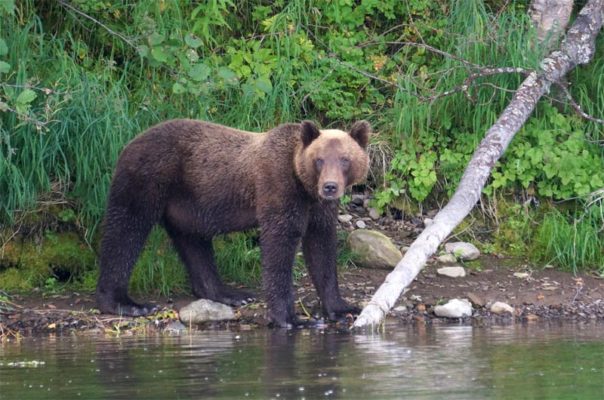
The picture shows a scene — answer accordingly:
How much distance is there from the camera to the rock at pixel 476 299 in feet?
33.3

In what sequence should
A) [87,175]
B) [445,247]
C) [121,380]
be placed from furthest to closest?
1. [445,247]
2. [87,175]
3. [121,380]

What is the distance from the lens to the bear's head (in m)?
9.40

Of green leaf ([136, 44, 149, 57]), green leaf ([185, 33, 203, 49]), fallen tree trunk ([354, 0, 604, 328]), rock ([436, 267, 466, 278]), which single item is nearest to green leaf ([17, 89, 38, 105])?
green leaf ([136, 44, 149, 57])

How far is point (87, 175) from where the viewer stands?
34.8 feet

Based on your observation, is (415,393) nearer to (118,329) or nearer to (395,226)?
(118,329)

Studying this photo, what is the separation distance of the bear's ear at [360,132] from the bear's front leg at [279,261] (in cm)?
76

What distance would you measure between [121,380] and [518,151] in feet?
17.4

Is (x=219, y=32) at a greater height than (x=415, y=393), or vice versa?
(x=219, y=32)

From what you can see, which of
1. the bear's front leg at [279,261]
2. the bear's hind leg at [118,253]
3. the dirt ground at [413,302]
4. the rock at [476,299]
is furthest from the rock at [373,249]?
the bear's hind leg at [118,253]

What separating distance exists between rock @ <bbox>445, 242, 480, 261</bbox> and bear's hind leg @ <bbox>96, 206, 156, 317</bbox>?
2688 millimetres

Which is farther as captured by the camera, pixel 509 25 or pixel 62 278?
pixel 509 25

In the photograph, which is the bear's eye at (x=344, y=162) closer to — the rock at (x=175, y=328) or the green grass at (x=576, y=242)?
the rock at (x=175, y=328)

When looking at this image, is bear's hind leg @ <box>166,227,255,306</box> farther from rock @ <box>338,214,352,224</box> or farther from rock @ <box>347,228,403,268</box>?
rock @ <box>338,214,352,224</box>

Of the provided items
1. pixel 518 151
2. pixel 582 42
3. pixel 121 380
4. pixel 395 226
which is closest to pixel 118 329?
pixel 121 380
